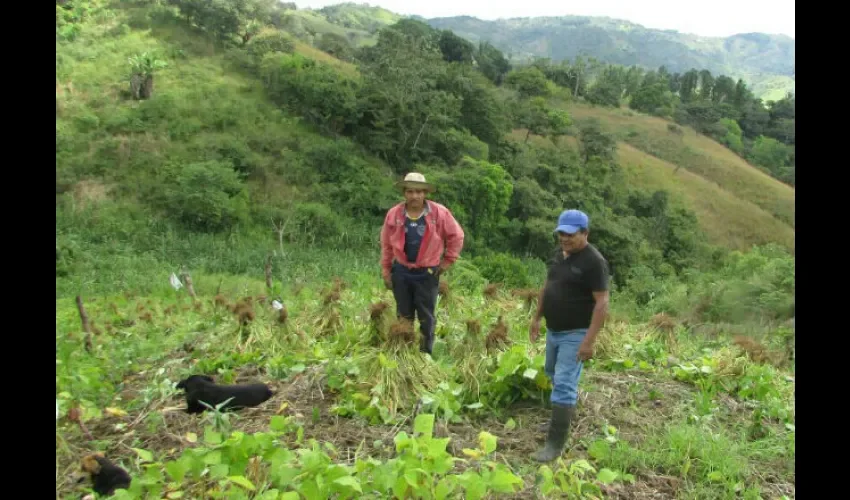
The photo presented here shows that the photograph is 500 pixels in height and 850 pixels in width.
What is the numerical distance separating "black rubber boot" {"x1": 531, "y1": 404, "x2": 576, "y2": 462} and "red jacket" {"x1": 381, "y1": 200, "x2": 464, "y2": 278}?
151 centimetres

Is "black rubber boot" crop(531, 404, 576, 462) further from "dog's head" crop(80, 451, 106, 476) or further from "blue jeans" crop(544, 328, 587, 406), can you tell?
"dog's head" crop(80, 451, 106, 476)

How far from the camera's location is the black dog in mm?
3854

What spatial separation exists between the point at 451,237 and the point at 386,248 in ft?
1.72

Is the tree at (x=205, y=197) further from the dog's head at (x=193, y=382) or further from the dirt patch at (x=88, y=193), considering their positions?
the dog's head at (x=193, y=382)

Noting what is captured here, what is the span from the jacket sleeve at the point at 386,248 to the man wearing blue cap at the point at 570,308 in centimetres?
142

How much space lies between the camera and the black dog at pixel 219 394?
3.85 metres

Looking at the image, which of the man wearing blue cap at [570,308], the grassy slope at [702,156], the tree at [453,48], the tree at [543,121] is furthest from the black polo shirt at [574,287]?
the tree at [453,48]

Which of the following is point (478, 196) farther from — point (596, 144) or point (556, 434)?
point (596, 144)

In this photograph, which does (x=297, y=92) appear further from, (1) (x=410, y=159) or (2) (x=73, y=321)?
(2) (x=73, y=321)

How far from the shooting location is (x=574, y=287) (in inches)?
131

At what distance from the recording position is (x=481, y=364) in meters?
4.35

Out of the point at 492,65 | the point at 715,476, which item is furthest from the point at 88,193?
the point at 492,65
